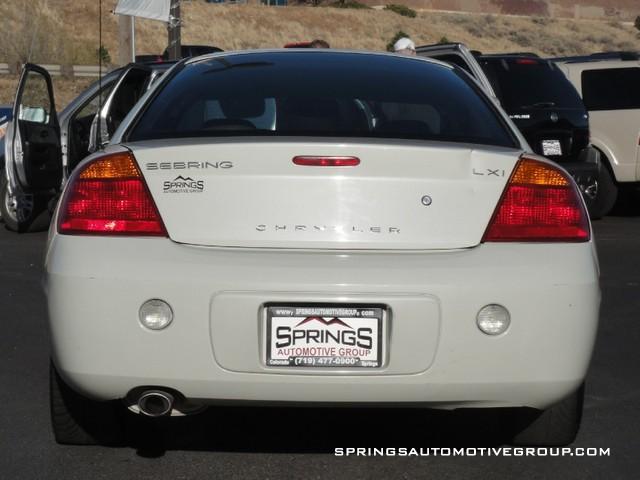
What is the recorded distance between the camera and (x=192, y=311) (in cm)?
390

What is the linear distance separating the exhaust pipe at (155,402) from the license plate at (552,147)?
890 centimetres

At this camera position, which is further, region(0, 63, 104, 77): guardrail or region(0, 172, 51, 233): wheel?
region(0, 63, 104, 77): guardrail

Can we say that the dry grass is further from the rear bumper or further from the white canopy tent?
the rear bumper

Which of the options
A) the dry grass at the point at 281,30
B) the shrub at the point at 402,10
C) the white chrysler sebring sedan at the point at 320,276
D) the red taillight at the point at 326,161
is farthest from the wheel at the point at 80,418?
the shrub at the point at 402,10

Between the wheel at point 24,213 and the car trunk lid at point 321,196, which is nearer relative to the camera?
the car trunk lid at point 321,196

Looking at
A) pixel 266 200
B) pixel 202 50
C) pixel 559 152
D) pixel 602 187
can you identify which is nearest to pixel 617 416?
pixel 266 200

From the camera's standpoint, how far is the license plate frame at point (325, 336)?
12.8 ft

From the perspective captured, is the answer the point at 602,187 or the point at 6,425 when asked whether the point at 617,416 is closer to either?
the point at 6,425

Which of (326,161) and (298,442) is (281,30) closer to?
(298,442)

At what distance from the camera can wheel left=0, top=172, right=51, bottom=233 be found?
11.7 metres

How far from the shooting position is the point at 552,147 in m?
12.5

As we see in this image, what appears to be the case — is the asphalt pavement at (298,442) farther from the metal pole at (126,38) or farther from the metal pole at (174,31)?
the metal pole at (126,38)

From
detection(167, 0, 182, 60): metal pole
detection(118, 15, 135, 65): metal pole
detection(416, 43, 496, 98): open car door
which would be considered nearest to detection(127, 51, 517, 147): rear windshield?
detection(416, 43, 496, 98): open car door

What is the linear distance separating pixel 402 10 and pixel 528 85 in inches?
2800
